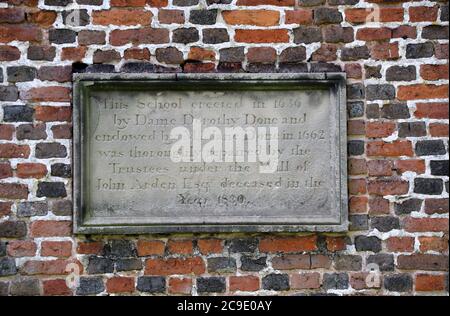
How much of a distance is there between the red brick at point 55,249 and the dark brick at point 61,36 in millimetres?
969

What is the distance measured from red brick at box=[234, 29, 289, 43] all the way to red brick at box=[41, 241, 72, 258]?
1298 mm

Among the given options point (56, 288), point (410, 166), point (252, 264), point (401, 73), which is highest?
point (401, 73)

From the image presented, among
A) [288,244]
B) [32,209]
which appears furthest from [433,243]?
[32,209]

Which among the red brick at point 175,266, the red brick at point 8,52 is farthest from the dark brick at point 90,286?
the red brick at point 8,52

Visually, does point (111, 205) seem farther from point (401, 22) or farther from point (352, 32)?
point (401, 22)

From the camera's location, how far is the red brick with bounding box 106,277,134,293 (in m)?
3.12

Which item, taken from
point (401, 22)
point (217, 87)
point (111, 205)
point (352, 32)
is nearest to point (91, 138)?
point (111, 205)

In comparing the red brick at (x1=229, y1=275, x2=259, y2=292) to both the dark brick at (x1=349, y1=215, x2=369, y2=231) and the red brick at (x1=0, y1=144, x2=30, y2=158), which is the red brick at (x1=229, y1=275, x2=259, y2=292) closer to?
the dark brick at (x1=349, y1=215, x2=369, y2=231)

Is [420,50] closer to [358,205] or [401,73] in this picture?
[401,73]

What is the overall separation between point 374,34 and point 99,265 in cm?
175

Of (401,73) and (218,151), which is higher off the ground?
(401,73)

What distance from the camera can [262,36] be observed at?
315 centimetres

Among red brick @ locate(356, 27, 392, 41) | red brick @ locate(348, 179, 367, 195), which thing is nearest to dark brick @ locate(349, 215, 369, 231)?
red brick @ locate(348, 179, 367, 195)

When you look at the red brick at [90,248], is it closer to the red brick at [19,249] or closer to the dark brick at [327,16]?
the red brick at [19,249]
